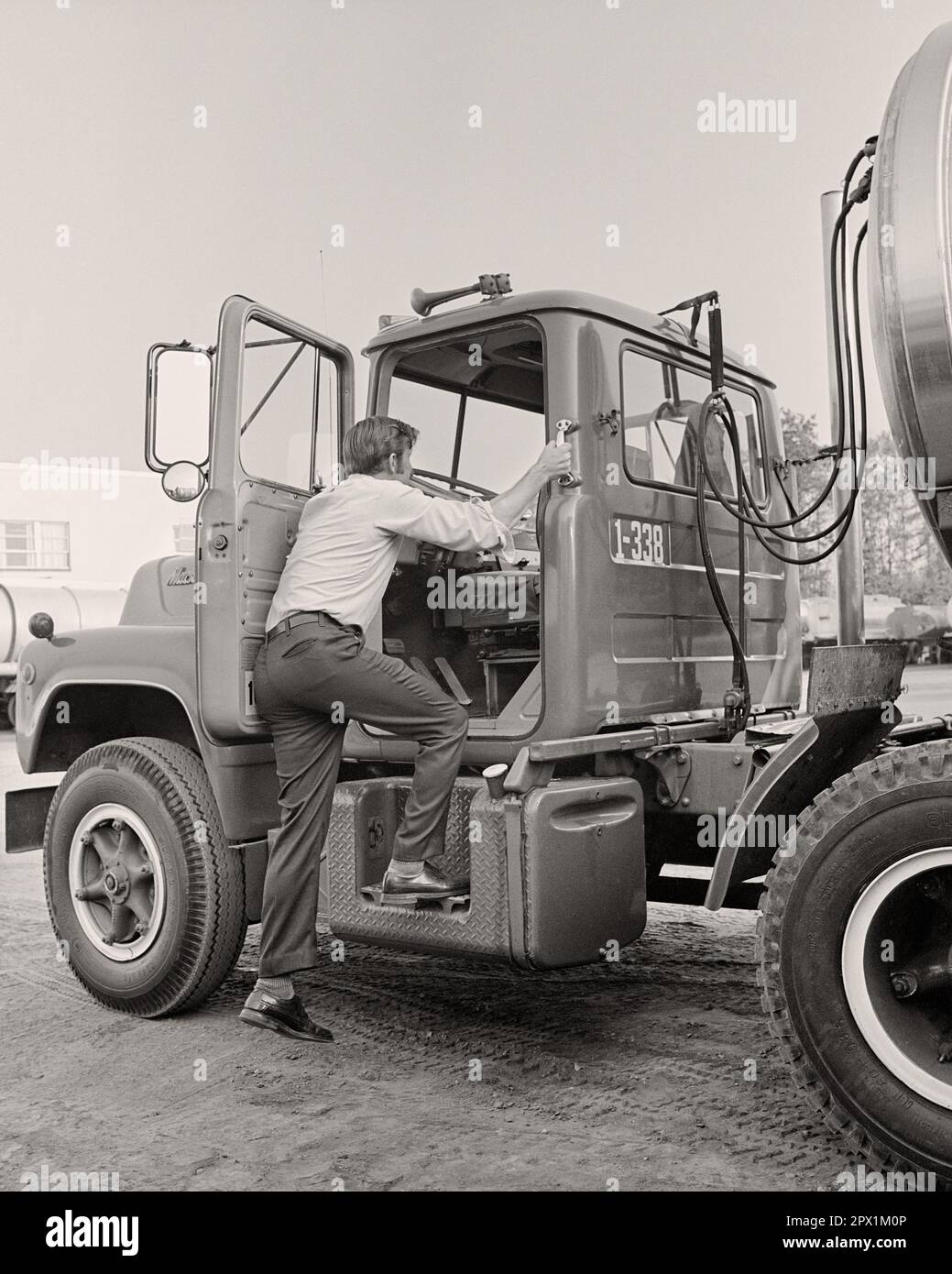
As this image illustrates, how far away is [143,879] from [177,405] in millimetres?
1830

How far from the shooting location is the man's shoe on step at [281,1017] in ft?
13.5

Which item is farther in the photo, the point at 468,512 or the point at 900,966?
the point at 468,512

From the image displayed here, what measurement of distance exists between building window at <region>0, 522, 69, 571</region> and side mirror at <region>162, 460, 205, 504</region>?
80.1ft

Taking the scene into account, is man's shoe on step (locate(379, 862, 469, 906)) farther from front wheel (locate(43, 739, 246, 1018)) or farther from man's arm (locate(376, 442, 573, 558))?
man's arm (locate(376, 442, 573, 558))

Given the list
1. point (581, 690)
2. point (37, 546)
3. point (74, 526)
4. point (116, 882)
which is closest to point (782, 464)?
point (581, 690)

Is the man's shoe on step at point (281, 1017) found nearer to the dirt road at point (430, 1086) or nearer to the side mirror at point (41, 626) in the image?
the dirt road at point (430, 1086)

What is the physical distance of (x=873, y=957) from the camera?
3.03 meters

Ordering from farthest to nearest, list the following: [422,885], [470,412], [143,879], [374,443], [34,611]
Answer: [34,611] < [470,412] < [143,879] < [374,443] < [422,885]

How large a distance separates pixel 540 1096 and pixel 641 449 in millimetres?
2258

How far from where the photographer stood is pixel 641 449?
4426mm

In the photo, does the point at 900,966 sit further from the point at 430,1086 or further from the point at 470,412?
the point at 470,412

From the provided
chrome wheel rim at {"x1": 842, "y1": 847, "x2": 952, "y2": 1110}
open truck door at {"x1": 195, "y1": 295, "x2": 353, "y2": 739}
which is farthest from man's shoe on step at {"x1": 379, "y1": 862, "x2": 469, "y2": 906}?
chrome wheel rim at {"x1": 842, "y1": 847, "x2": 952, "y2": 1110}

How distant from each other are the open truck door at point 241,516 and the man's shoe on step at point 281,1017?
930 millimetres

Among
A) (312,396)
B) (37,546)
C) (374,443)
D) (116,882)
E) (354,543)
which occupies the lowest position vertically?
(116,882)
